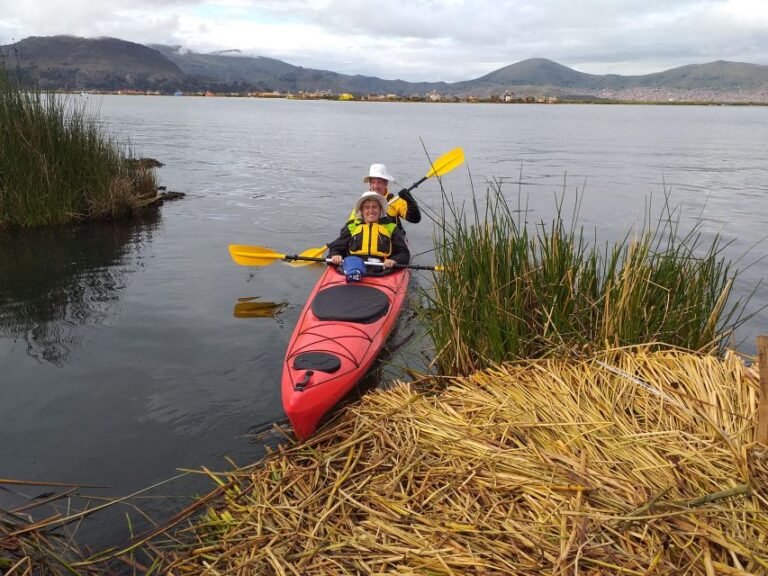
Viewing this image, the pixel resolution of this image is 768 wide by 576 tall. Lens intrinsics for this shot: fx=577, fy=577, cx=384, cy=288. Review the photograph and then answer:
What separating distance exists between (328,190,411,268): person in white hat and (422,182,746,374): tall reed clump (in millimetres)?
2560

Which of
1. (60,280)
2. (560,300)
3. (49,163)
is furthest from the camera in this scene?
(49,163)

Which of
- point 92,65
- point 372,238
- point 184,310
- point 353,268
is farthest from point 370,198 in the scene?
point 92,65

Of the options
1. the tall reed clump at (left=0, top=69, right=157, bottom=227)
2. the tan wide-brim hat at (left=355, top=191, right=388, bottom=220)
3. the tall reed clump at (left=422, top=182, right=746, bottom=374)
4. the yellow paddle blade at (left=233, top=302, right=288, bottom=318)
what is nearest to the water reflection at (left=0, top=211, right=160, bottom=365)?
the tall reed clump at (left=0, top=69, right=157, bottom=227)

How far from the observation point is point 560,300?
470 centimetres

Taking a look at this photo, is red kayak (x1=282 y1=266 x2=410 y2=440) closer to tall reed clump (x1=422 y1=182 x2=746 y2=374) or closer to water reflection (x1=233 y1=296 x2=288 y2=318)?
tall reed clump (x1=422 y1=182 x2=746 y2=374)

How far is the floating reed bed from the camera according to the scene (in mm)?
2465

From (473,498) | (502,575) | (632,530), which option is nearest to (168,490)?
(473,498)

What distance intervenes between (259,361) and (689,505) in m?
4.92

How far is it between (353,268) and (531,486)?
422 cm

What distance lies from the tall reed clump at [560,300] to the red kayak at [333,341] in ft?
2.93

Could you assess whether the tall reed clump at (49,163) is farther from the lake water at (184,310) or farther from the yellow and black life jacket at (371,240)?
the yellow and black life jacket at (371,240)

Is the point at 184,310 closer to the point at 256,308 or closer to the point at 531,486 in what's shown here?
the point at 256,308

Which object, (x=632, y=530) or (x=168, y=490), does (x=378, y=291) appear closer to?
(x=168, y=490)

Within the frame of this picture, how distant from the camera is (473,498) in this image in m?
2.94
